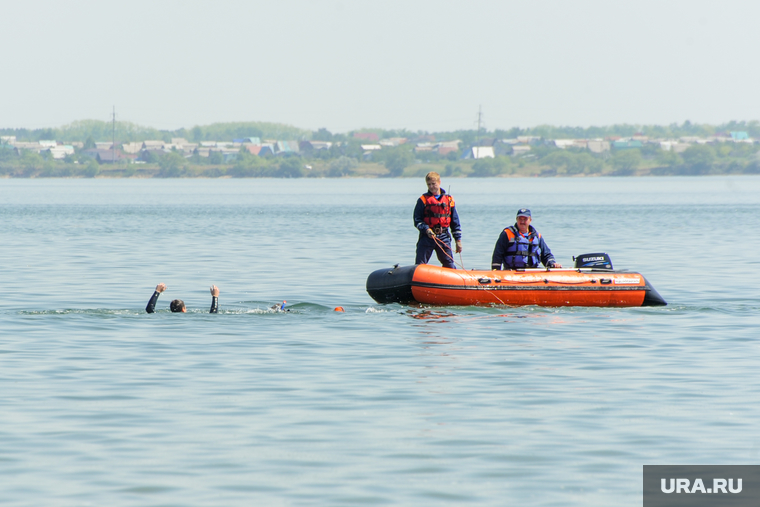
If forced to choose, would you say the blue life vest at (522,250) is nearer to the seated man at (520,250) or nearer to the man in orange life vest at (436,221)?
the seated man at (520,250)

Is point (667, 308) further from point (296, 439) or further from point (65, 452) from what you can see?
point (65, 452)

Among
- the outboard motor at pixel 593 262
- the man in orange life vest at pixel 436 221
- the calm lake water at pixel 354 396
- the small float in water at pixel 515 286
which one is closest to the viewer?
the calm lake water at pixel 354 396

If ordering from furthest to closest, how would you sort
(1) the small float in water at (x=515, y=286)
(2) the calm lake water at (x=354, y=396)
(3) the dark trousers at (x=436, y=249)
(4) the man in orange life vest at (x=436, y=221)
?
(3) the dark trousers at (x=436, y=249)
(4) the man in orange life vest at (x=436, y=221)
(1) the small float in water at (x=515, y=286)
(2) the calm lake water at (x=354, y=396)

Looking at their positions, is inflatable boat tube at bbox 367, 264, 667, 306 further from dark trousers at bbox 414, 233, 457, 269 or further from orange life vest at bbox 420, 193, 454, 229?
orange life vest at bbox 420, 193, 454, 229

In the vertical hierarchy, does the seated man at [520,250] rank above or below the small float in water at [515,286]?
above

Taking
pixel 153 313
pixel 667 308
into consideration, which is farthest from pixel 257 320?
pixel 667 308

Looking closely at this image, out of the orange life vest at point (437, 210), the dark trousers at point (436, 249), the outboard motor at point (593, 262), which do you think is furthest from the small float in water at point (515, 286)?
the orange life vest at point (437, 210)

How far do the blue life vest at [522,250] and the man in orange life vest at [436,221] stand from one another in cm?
74

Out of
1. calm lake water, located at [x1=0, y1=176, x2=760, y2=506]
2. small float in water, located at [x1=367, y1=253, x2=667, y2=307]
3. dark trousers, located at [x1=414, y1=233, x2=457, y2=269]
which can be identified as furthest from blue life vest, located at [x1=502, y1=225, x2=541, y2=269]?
dark trousers, located at [x1=414, y1=233, x2=457, y2=269]

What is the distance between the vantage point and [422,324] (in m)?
14.7

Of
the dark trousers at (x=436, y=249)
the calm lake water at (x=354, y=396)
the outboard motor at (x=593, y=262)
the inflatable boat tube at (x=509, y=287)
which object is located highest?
the dark trousers at (x=436, y=249)

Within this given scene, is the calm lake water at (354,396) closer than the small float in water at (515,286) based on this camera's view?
Yes

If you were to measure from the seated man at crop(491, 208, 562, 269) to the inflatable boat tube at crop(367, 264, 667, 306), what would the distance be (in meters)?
0.22

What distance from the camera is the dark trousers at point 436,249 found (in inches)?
624
